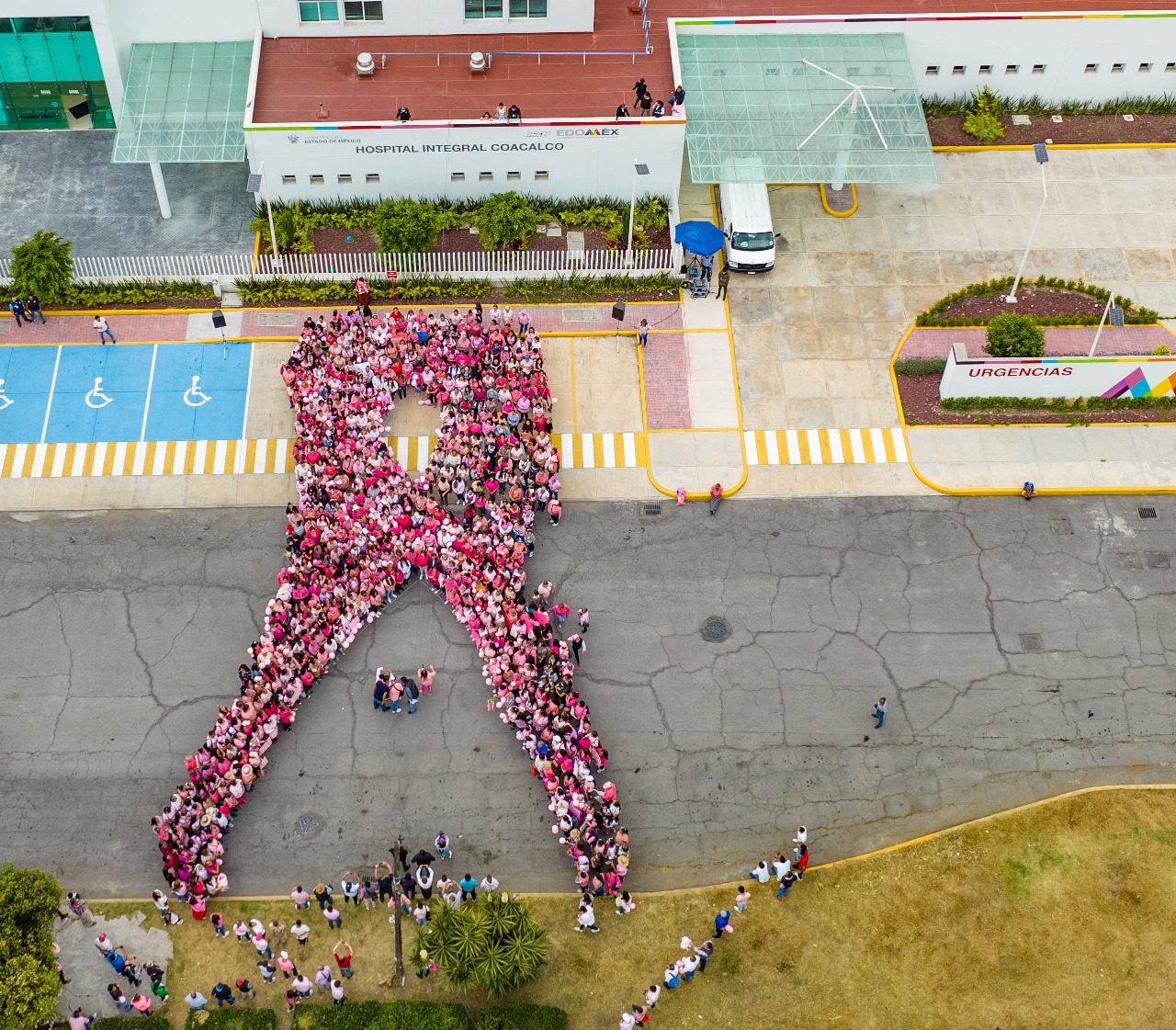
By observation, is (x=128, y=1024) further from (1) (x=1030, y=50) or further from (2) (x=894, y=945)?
(1) (x=1030, y=50)

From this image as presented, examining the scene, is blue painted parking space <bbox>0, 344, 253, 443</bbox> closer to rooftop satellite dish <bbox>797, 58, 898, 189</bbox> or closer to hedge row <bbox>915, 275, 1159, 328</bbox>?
rooftop satellite dish <bbox>797, 58, 898, 189</bbox>

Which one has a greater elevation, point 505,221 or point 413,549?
point 505,221

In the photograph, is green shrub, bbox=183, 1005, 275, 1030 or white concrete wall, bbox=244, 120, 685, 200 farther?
white concrete wall, bbox=244, 120, 685, 200

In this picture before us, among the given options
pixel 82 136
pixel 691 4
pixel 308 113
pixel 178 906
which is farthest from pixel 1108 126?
pixel 178 906

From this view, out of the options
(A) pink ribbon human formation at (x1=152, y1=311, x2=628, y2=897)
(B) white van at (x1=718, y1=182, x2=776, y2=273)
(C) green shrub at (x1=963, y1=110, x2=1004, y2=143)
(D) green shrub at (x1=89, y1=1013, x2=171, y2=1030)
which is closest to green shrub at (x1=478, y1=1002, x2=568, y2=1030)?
(A) pink ribbon human formation at (x1=152, y1=311, x2=628, y2=897)

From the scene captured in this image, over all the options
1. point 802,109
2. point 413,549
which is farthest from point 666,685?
point 802,109

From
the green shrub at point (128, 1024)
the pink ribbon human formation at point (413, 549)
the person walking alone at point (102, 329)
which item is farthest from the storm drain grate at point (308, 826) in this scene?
the person walking alone at point (102, 329)

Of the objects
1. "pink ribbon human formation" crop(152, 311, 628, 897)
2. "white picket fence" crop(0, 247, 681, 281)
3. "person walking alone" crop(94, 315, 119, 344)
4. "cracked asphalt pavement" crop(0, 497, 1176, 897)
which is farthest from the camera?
"white picket fence" crop(0, 247, 681, 281)
